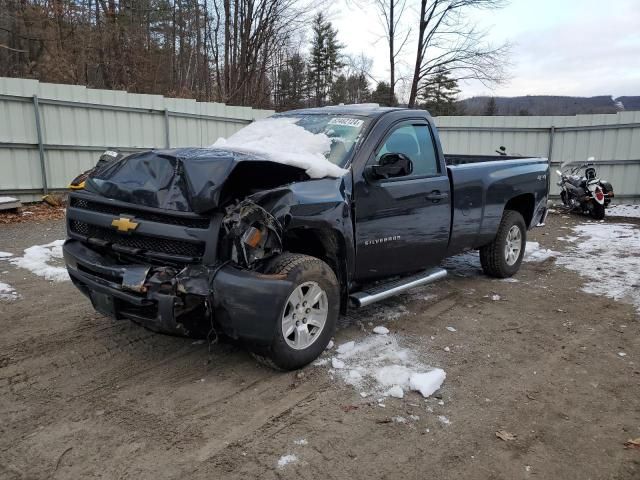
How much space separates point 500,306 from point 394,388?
98.3 inches

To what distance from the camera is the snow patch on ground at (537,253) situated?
7668 millimetres

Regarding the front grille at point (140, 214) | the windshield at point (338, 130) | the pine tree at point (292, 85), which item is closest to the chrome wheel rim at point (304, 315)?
the front grille at point (140, 214)

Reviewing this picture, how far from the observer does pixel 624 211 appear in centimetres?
1262

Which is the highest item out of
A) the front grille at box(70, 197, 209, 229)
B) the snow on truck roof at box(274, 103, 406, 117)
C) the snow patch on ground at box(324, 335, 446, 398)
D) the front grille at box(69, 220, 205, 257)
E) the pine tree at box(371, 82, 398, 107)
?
the pine tree at box(371, 82, 398, 107)

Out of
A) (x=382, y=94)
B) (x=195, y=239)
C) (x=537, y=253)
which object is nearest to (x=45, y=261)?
(x=195, y=239)

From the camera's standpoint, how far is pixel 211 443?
9.08ft

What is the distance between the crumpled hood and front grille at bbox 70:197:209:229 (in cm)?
6

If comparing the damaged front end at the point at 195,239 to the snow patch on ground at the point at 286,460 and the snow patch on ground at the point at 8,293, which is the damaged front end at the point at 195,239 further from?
the snow patch on ground at the point at 8,293

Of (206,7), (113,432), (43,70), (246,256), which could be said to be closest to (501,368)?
(246,256)

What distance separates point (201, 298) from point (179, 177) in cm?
87

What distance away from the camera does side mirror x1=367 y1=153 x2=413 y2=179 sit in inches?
162

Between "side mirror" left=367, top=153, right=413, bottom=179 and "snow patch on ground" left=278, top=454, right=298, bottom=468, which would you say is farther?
"side mirror" left=367, top=153, right=413, bottom=179

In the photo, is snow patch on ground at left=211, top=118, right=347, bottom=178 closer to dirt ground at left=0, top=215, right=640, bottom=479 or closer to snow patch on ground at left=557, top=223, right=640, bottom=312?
dirt ground at left=0, top=215, right=640, bottom=479

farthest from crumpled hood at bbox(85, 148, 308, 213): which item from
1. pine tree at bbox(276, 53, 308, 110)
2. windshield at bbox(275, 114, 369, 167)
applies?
pine tree at bbox(276, 53, 308, 110)
